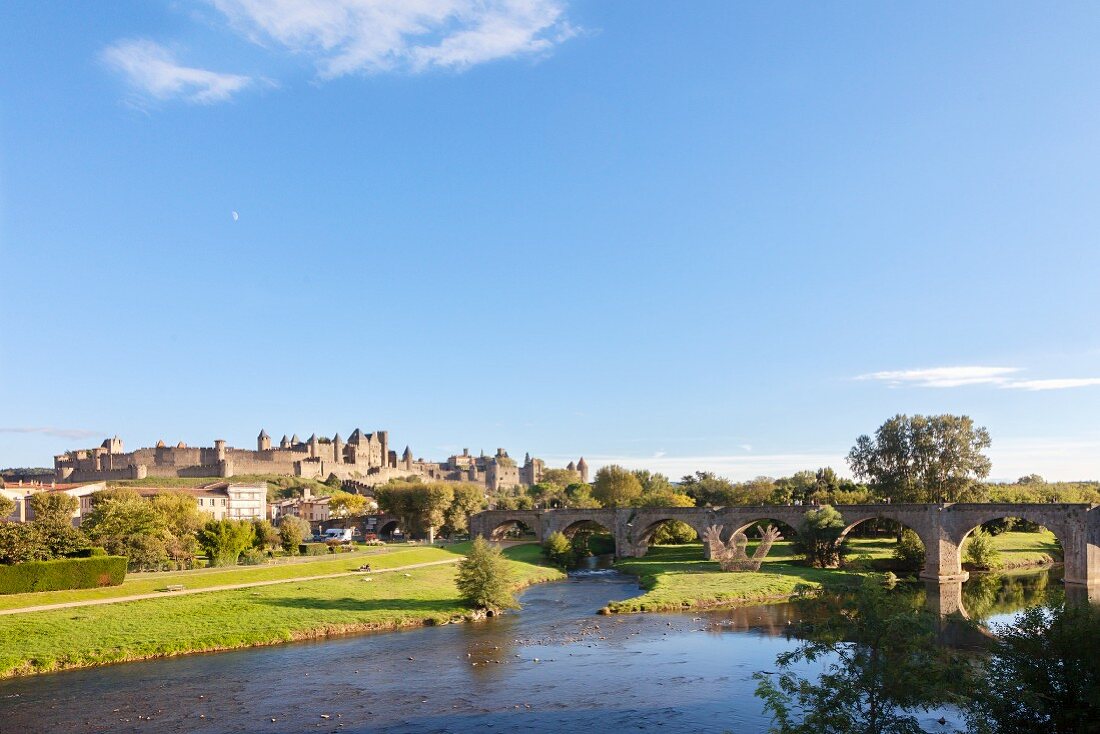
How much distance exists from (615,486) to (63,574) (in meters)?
Result: 79.3

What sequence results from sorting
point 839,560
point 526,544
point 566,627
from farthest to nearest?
point 526,544 < point 839,560 < point 566,627

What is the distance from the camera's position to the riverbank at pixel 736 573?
47.5 m

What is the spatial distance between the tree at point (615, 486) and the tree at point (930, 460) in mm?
34910

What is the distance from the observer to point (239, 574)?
48.7 meters

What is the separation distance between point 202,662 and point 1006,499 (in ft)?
269

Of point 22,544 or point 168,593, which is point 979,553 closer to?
point 168,593

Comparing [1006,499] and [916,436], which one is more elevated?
[916,436]

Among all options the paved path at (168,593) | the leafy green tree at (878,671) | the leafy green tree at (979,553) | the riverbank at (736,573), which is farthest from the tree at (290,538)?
the leafy green tree at (878,671)

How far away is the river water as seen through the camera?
2436 centimetres

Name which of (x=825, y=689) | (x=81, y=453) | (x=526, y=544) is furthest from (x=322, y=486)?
(x=825, y=689)

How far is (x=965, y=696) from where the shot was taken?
1756 cm

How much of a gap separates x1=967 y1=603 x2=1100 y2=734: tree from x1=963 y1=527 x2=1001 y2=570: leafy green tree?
50.3 metres

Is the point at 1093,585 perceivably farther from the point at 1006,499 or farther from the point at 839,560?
the point at 1006,499

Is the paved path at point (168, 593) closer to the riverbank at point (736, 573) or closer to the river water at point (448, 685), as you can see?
the river water at point (448, 685)
